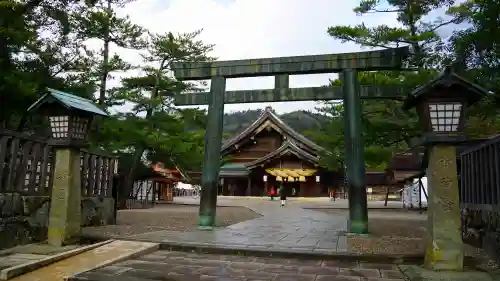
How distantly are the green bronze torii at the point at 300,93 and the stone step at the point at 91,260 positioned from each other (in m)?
3.16

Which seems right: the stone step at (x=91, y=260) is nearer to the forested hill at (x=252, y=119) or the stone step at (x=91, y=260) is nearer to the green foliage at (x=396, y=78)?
the green foliage at (x=396, y=78)

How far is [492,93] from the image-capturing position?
718 centimetres

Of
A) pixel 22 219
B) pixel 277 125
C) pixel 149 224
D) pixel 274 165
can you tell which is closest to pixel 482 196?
pixel 149 224

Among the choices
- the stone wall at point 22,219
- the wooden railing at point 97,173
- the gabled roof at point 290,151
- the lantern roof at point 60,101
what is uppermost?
the gabled roof at point 290,151

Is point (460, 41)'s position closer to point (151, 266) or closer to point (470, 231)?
point (470, 231)

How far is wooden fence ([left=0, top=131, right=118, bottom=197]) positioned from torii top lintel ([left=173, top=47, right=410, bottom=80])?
11.9 feet

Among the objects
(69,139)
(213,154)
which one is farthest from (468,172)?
(69,139)

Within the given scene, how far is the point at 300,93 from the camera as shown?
32.3 feet

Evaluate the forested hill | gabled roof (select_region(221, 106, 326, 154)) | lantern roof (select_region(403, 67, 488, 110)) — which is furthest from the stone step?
the forested hill

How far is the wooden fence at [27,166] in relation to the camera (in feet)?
22.8

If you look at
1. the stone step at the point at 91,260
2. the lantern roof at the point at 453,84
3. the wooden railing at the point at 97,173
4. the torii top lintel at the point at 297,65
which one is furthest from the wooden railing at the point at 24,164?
the lantern roof at the point at 453,84

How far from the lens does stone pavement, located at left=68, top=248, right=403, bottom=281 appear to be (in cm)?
479

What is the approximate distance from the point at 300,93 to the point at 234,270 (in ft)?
18.6

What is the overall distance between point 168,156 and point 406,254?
662 inches
